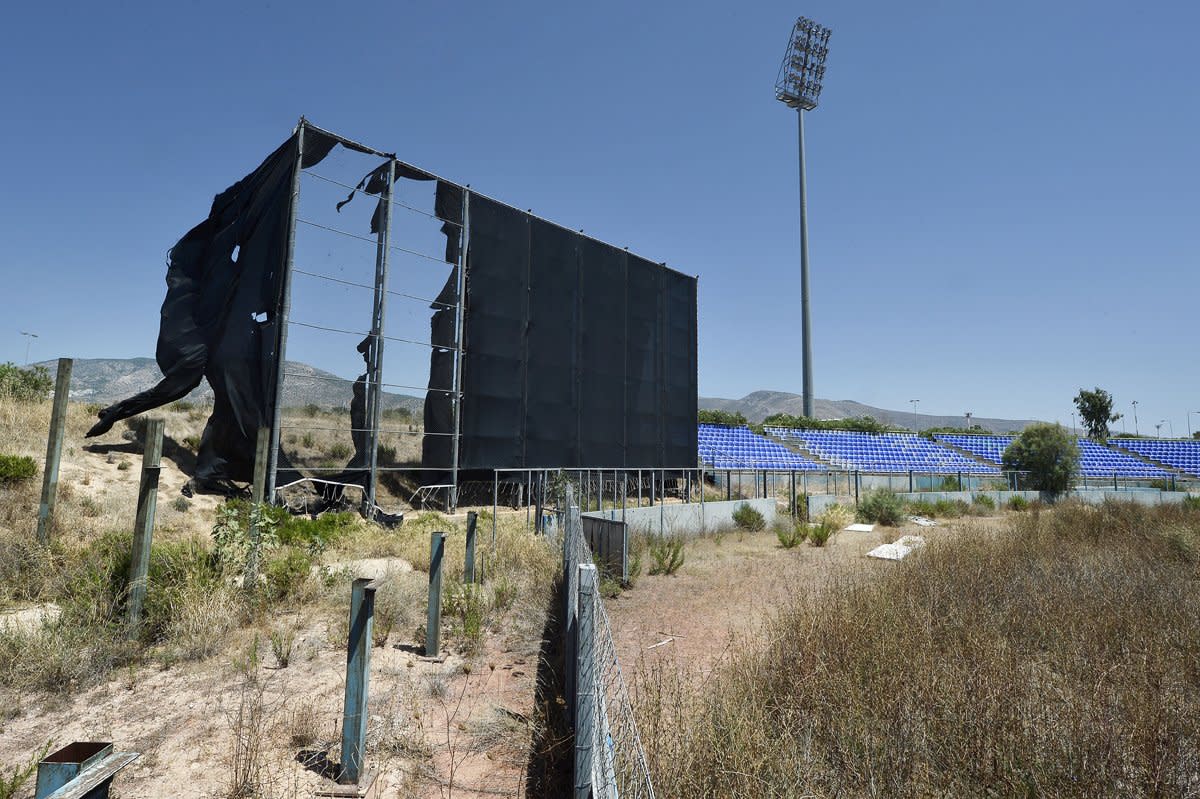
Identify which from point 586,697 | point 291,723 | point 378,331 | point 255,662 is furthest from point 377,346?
point 586,697

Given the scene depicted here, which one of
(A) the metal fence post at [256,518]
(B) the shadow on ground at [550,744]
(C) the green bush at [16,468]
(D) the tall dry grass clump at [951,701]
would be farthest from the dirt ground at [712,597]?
(C) the green bush at [16,468]

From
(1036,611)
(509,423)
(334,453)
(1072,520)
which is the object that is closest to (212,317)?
(334,453)

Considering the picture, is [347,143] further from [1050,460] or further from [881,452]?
[881,452]

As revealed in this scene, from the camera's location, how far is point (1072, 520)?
13.6 metres

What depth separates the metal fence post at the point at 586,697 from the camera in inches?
103

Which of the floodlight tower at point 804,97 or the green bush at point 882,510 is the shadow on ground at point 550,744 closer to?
the green bush at point 882,510

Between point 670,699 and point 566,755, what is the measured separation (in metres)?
0.89

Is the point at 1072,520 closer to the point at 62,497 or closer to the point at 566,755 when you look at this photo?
the point at 566,755

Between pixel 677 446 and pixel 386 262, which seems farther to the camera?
pixel 677 446

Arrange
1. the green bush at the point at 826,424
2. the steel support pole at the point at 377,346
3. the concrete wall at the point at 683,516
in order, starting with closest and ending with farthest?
1. the concrete wall at the point at 683,516
2. the steel support pole at the point at 377,346
3. the green bush at the point at 826,424

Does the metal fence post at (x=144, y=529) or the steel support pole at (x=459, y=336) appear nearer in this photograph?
the metal fence post at (x=144, y=529)

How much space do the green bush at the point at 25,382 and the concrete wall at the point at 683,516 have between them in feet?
55.3

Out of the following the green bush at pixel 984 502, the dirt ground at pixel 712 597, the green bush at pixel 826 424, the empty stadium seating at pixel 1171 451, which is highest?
the green bush at pixel 826 424

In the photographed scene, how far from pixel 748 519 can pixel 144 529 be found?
15.8 metres
